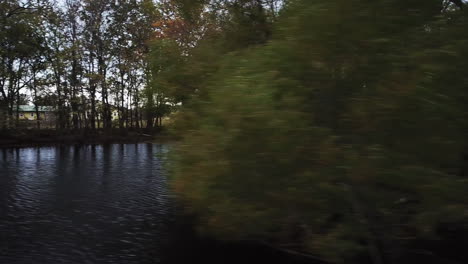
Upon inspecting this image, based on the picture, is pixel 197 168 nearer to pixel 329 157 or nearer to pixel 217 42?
pixel 329 157

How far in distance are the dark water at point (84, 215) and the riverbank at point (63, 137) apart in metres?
15.9

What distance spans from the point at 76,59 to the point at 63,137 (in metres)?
8.57

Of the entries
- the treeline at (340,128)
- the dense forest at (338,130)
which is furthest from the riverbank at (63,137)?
the treeline at (340,128)

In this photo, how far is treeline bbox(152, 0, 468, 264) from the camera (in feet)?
16.4

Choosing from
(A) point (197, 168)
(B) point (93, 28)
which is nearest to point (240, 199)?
(A) point (197, 168)

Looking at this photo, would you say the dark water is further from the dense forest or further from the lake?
the dense forest

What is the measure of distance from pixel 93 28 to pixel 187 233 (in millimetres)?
38365

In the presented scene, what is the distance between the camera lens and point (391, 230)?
646 cm

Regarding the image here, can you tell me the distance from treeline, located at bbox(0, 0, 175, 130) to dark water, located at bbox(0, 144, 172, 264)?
831 inches

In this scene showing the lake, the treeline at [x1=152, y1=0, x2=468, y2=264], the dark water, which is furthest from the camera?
the dark water

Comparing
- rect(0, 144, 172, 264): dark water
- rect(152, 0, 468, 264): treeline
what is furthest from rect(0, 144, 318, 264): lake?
rect(152, 0, 468, 264): treeline

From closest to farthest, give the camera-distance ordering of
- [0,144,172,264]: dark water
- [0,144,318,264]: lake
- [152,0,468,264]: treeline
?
[152,0,468,264]: treeline → [0,144,318,264]: lake → [0,144,172,264]: dark water

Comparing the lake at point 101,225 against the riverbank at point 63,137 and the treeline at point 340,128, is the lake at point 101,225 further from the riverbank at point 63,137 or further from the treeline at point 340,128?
the riverbank at point 63,137

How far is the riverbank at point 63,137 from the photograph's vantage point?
39.1 metres
